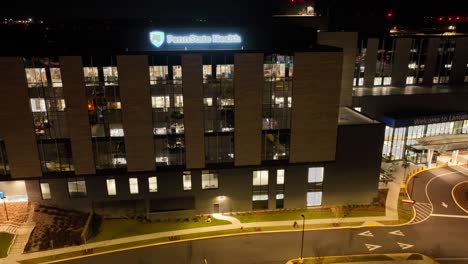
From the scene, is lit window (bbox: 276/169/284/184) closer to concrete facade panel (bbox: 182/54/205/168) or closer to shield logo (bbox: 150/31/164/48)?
concrete facade panel (bbox: 182/54/205/168)

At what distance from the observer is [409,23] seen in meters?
107

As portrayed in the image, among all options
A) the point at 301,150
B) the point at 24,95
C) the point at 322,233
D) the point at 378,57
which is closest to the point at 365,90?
the point at 378,57

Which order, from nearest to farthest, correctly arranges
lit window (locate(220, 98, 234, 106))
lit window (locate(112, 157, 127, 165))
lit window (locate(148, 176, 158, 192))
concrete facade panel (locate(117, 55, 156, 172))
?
concrete facade panel (locate(117, 55, 156, 172))
lit window (locate(220, 98, 234, 106))
lit window (locate(112, 157, 127, 165))
lit window (locate(148, 176, 158, 192))

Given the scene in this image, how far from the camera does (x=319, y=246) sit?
44.4 metres

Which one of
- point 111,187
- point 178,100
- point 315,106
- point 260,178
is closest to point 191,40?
point 178,100

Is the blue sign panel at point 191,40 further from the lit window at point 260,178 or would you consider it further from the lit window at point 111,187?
the lit window at point 111,187

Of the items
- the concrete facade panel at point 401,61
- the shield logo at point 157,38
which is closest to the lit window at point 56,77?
the shield logo at point 157,38

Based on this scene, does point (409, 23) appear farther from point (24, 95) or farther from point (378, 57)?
point (24, 95)

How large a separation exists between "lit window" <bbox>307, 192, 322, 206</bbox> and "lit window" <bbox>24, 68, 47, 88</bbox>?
38.1 m

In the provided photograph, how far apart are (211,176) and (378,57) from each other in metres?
45.2

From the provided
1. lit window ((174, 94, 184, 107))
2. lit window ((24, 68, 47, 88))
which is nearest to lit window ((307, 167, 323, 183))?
lit window ((174, 94, 184, 107))

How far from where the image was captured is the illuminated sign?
49.8 m

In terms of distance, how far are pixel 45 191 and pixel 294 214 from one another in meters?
34.8

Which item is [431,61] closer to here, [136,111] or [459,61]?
[459,61]
